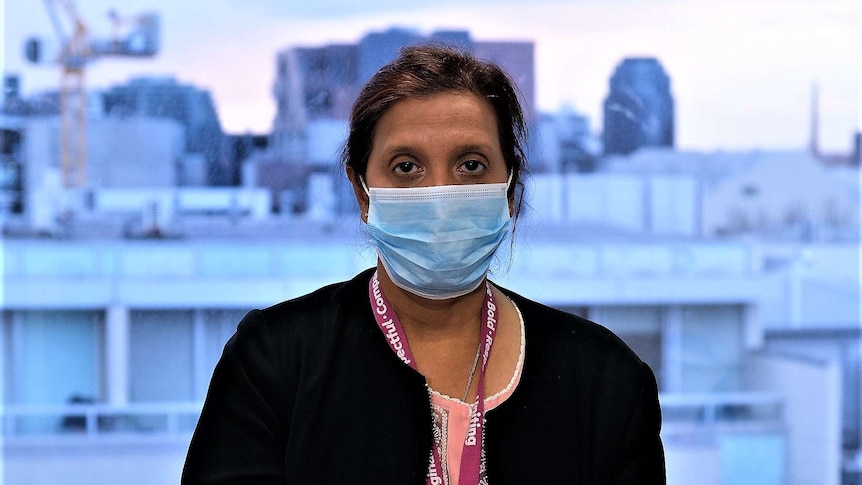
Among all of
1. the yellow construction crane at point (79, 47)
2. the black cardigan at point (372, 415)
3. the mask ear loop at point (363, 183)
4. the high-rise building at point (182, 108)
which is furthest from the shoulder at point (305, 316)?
the yellow construction crane at point (79, 47)

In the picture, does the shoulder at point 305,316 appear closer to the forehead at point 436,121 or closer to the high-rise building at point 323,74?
the forehead at point 436,121

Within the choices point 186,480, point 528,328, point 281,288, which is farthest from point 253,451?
point 281,288

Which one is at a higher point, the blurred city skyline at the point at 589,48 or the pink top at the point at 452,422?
the blurred city skyline at the point at 589,48

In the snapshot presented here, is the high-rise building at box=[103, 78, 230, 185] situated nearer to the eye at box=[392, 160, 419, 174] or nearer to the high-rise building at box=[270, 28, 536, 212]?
the high-rise building at box=[270, 28, 536, 212]

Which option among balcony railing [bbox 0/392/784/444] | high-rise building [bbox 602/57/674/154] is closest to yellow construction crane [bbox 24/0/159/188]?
balcony railing [bbox 0/392/784/444]

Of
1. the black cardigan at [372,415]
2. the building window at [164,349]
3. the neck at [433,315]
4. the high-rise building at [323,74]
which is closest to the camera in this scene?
the black cardigan at [372,415]

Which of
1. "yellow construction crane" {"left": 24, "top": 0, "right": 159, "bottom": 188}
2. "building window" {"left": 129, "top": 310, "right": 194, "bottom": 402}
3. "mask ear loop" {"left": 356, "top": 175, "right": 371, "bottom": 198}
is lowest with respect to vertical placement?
"building window" {"left": 129, "top": 310, "right": 194, "bottom": 402}

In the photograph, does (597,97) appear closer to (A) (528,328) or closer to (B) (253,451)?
(A) (528,328)

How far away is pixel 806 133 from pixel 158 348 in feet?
7.25

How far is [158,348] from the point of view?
305 centimetres

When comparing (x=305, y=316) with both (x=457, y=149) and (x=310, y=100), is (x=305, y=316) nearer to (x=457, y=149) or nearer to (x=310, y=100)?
(x=457, y=149)

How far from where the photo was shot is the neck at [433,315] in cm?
104

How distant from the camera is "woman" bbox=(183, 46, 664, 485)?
946 mm

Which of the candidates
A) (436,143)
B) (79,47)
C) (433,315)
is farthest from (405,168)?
(79,47)
